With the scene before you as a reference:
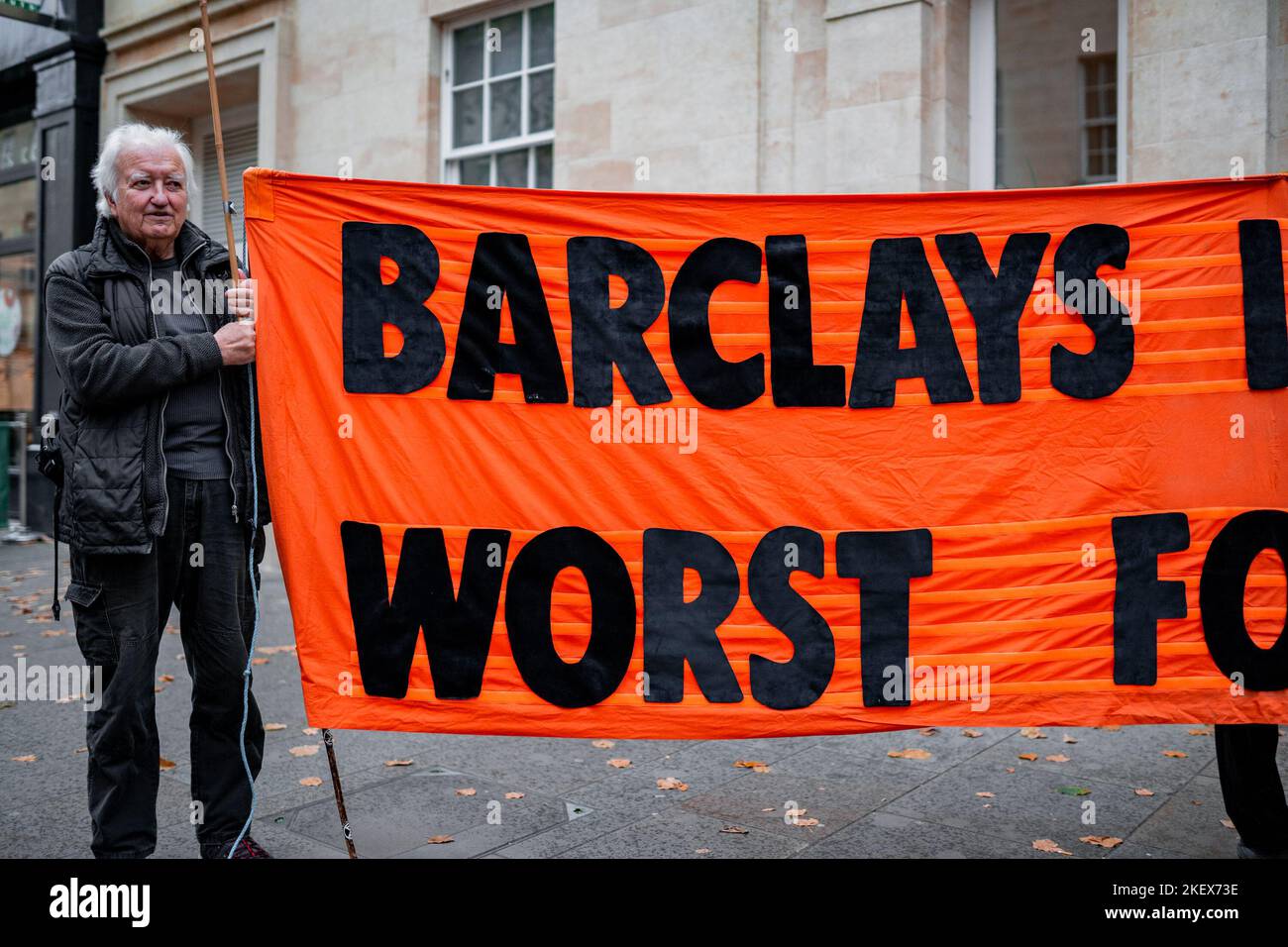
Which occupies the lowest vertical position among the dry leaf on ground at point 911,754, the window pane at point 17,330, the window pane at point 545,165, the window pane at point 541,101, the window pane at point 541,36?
the dry leaf on ground at point 911,754

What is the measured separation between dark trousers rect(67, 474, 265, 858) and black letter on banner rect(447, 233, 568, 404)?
0.84 meters

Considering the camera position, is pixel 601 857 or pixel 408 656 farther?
pixel 601 857

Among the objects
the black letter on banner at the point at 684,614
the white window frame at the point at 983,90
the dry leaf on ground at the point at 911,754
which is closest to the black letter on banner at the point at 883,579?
the black letter on banner at the point at 684,614

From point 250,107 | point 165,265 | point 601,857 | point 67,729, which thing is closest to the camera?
point 165,265

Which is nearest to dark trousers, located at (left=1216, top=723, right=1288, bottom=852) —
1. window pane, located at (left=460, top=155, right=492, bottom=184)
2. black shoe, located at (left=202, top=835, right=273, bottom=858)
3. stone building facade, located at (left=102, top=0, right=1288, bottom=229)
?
black shoe, located at (left=202, top=835, right=273, bottom=858)

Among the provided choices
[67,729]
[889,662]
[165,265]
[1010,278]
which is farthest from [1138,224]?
[67,729]

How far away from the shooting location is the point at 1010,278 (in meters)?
3.56

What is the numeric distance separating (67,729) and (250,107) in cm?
811

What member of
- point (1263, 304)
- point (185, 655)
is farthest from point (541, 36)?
point (185, 655)

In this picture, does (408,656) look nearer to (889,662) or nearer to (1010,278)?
(889,662)

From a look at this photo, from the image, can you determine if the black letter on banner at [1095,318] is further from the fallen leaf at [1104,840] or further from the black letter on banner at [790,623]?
the fallen leaf at [1104,840]

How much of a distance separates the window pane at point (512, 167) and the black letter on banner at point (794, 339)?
233 inches

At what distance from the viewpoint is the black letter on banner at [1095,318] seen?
351 cm

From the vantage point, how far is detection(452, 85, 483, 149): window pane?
9328 millimetres
